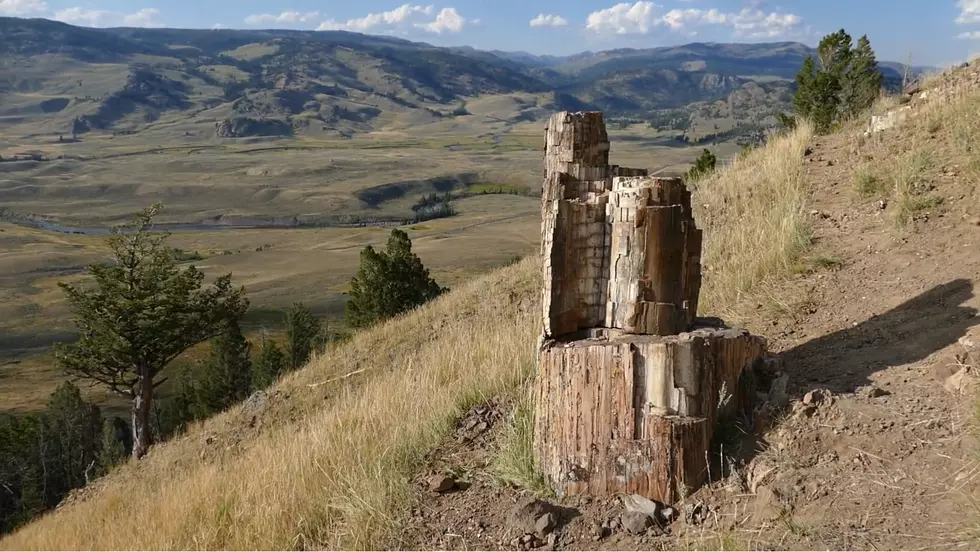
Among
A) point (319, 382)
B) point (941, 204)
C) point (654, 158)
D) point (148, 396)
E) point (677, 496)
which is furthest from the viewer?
point (654, 158)

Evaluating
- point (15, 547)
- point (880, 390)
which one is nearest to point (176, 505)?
point (15, 547)

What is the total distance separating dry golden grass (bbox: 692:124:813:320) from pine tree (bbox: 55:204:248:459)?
1655 centimetres

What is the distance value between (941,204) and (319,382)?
10.0 meters

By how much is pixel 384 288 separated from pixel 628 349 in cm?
2343

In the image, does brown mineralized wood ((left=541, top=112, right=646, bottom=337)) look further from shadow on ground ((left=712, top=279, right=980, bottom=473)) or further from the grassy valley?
the grassy valley

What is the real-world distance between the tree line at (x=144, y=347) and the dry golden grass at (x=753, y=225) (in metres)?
9.74

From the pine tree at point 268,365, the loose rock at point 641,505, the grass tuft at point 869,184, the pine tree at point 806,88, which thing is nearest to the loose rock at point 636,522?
the loose rock at point 641,505

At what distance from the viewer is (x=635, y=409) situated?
382 cm

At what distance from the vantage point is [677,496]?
379 cm

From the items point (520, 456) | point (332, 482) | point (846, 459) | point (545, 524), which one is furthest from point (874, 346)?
point (332, 482)

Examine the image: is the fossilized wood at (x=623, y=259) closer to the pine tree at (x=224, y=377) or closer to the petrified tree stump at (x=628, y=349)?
the petrified tree stump at (x=628, y=349)

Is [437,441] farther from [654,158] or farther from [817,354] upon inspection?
[654,158]

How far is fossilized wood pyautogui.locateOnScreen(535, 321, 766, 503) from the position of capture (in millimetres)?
3764

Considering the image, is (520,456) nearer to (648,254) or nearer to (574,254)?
(574,254)
